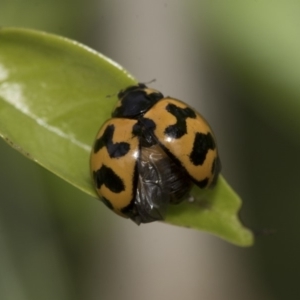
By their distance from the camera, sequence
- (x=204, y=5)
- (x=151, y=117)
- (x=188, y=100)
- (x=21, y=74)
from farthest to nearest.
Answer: (x=188, y=100) → (x=204, y=5) → (x=151, y=117) → (x=21, y=74)

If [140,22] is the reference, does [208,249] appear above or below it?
below

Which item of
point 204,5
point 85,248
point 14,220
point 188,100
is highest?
point 204,5

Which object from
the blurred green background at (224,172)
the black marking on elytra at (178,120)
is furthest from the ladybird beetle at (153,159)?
the blurred green background at (224,172)

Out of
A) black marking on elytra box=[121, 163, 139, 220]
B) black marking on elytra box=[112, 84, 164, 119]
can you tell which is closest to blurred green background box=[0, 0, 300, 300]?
black marking on elytra box=[112, 84, 164, 119]

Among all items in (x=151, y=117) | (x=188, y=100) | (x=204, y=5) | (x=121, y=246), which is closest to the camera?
(x=151, y=117)

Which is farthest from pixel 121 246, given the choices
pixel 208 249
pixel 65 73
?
pixel 65 73

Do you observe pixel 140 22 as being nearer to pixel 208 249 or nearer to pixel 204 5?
pixel 204 5

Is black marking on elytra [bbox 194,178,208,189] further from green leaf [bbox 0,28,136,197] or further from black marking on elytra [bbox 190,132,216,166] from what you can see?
green leaf [bbox 0,28,136,197]

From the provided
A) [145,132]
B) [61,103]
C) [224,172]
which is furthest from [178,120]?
[224,172]
